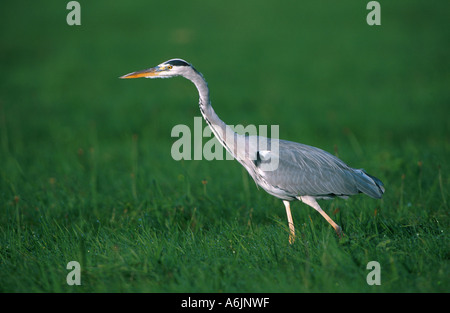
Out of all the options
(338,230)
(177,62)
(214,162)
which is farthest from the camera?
(214,162)

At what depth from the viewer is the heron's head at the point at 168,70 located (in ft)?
17.6

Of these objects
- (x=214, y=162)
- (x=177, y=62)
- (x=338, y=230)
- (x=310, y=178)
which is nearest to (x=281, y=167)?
(x=310, y=178)

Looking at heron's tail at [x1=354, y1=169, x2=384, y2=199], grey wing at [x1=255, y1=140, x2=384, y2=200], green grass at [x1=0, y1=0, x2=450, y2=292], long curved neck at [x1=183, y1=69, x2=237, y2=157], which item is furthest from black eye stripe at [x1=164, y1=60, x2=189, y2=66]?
heron's tail at [x1=354, y1=169, x2=384, y2=199]

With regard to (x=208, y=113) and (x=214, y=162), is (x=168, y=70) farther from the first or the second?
(x=214, y=162)

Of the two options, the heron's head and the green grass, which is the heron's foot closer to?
the green grass

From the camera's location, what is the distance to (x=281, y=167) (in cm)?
550

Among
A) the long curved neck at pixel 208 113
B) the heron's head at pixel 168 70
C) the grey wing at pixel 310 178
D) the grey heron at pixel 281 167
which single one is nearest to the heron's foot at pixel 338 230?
the grey heron at pixel 281 167

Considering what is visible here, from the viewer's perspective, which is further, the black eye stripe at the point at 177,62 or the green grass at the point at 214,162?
the black eye stripe at the point at 177,62

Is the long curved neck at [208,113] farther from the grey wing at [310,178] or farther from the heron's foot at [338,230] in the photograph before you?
the heron's foot at [338,230]

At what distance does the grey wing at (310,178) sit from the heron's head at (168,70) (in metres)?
1.18

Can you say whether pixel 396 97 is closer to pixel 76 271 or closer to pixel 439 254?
pixel 439 254

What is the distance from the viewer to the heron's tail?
5.46m

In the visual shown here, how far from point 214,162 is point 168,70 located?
330cm

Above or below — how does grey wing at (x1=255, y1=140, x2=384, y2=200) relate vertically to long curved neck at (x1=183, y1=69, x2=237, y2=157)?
below
